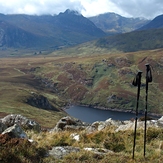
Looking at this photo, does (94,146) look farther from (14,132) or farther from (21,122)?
(21,122)

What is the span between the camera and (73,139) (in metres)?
14.9

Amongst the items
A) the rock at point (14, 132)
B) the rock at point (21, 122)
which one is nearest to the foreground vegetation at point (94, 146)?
the rock at point (14, 132)

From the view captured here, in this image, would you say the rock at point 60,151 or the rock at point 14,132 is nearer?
the rock at point 60,151

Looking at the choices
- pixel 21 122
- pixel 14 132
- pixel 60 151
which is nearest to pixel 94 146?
pixel 60 151

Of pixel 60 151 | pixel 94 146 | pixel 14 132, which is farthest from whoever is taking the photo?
pixel 94 146

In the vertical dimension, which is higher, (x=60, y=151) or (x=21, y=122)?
(x=60, y=151)

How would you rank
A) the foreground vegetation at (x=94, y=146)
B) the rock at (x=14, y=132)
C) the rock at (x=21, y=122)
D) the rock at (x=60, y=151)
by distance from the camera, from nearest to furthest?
the foreground vegetation at (x=94, y=146) → the rock at (x=60, y=151) → the rock at (x=14, y=132) → the rock at (x=21, y=122)

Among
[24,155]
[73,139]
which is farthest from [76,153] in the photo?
[73,139]

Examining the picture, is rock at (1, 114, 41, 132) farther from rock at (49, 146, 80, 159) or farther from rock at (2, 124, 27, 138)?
rock at (49, 146, 80, 159)

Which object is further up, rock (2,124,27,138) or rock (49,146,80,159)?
rock (2,124,27,138)

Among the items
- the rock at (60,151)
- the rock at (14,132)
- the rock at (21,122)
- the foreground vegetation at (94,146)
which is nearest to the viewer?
the foreground vegetation at (94,146)

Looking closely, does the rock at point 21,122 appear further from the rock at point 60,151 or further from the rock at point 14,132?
the rock at point 60,151

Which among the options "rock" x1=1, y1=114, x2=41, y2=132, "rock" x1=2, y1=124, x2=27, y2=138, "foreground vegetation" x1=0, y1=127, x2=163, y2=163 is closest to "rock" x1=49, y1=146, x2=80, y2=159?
"foreground vegetation" x1=0, y1=127, x2=163, y2=163

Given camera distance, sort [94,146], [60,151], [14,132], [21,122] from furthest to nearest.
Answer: [21,122] → [94,146] → [14,132] → [60,151]
